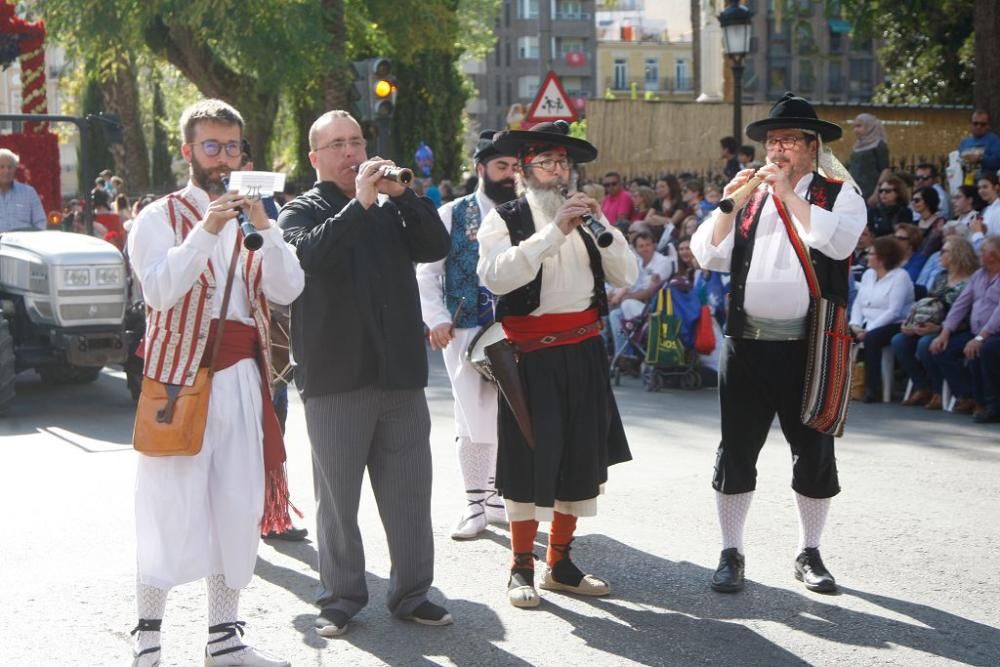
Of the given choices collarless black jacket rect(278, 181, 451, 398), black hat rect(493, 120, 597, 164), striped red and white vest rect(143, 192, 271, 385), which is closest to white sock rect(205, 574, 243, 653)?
striped red and white vest rect(143, 192, 271, 385)

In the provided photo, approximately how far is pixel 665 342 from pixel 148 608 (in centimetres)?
830

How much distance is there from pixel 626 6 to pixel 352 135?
118232 millimetres

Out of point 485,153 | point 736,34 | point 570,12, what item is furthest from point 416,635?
point 570,12

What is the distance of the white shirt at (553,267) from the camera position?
5836mm

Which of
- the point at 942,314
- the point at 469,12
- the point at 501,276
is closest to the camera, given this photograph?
the point at 501,276

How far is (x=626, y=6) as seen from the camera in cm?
12025

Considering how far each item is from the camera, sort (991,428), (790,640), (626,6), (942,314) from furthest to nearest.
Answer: (626,6) → (942,314) → (991,428) → (790,640)

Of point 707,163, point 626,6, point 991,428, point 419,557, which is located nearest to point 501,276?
point 419,557

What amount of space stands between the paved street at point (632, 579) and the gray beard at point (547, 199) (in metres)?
1.64

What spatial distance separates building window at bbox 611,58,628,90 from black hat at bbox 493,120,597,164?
4071 inches

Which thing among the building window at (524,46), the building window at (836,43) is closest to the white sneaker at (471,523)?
the building window at (836,43)

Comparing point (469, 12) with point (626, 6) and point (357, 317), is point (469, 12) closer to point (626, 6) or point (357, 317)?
point (357, 317)

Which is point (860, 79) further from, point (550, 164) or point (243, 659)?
point (243, 659)

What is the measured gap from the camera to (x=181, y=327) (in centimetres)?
493
